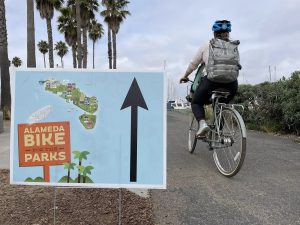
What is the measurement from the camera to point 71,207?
408 centimetres

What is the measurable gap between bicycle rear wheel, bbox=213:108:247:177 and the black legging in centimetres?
31

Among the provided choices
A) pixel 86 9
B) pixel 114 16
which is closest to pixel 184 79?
pixel 86 9

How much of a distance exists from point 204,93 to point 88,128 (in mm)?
2504

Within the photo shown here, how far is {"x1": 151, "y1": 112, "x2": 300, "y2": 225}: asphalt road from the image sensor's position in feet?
12.6

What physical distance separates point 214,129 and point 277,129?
5.54 meters

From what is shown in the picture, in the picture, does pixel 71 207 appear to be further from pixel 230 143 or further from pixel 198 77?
pixel 198 77

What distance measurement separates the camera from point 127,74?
359cm

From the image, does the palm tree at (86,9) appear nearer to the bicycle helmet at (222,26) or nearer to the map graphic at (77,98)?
the bicycle helmet at (222,26)

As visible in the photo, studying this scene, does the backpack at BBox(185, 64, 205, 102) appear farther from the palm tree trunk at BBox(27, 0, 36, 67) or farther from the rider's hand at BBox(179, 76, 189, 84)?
the palm tree trunk at BBox(27, 0, 36, 67)

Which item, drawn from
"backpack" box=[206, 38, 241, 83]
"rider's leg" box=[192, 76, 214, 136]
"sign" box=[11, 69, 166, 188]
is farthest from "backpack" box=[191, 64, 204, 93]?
"sign" box=[11, 69, 166, 188]

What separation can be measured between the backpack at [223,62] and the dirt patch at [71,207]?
1864 millimetres

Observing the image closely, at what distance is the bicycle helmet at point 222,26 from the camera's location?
5.45 meters

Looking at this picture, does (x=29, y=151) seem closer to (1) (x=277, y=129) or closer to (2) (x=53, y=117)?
(2) (x=53, y=117)

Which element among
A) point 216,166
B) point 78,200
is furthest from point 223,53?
point 78,200
